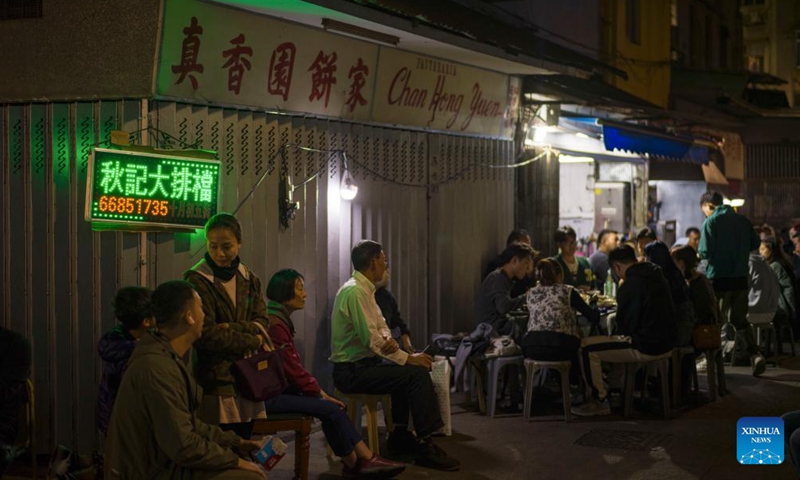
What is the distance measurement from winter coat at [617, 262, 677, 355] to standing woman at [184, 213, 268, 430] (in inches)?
186

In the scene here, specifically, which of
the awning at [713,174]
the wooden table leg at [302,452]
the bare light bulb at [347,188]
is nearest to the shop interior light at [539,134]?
the bare light bulb at [347,188]

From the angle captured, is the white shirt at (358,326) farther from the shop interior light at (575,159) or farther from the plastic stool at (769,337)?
the shop interior light at (575,159)

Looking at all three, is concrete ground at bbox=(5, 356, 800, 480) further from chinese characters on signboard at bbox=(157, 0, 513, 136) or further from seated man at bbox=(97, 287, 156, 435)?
chinese characters on signboard at bbox=(157, 0, 513, 136)

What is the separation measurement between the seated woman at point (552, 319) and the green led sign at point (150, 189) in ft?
12.0

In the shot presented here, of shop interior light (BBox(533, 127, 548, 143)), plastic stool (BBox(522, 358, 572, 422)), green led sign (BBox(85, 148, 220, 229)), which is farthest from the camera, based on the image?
shop interior light (BBox(533, 127, 548, 143))

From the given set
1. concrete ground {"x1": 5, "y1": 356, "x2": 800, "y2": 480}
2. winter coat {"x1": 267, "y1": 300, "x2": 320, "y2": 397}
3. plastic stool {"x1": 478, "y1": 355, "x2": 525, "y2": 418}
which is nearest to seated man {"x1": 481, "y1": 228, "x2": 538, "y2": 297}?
plastic stool {"x1": 478, "y1": 355, "x2": 525, "y2": 418}

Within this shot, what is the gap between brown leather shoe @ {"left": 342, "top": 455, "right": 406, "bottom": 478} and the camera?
8227 millimetres

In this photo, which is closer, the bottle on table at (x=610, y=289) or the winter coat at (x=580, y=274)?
the winter coat at (x=580, y=274)

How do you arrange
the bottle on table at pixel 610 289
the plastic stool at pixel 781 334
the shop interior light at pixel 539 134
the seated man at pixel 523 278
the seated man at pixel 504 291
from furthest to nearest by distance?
the plastic stool at pixel 781 334 → the shop interior light at pixel 539 134 → the bottle on table at pixel 610 289 → the seated man at pixel 523 278 → the seated man at pixel 504 291

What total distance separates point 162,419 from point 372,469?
11.0 feet

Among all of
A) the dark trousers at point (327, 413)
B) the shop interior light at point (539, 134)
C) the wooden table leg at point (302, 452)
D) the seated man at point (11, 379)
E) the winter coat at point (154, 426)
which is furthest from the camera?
the shop interior light at point (539, 134)

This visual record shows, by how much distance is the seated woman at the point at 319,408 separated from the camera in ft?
26.3

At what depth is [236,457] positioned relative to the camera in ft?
18.1

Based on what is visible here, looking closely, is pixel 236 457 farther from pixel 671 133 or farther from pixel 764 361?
pixel 671 133
